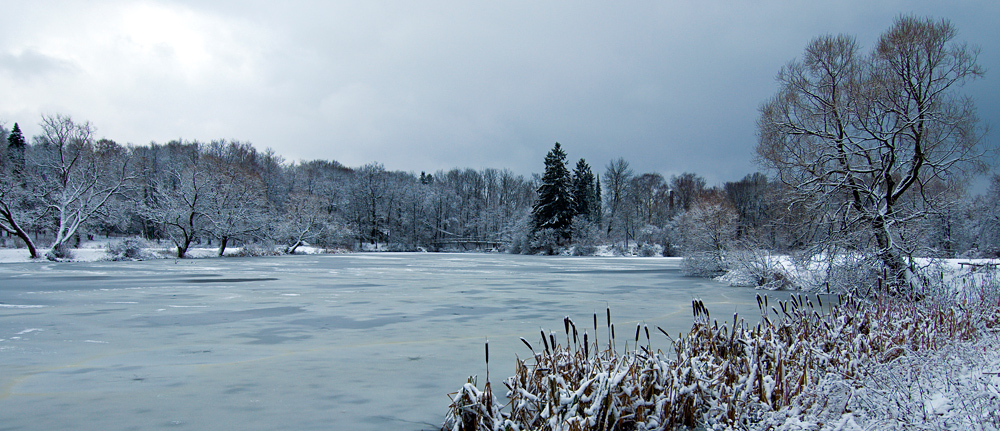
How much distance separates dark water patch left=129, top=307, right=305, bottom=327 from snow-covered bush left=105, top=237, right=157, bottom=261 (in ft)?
87.4

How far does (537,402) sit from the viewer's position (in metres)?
3.83

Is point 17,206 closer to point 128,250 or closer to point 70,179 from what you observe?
point 70,179

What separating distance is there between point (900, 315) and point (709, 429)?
5045 millimetres

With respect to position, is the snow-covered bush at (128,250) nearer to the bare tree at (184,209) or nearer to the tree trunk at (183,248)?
the tree trunk at (183,248)

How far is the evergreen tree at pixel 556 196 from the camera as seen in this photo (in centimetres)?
5275

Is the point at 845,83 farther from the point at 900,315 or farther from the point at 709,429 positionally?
the point at 709,429

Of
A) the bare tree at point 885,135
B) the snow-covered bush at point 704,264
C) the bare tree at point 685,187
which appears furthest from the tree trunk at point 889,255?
the bare tree at point 685,187

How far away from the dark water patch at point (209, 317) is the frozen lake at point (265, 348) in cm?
4

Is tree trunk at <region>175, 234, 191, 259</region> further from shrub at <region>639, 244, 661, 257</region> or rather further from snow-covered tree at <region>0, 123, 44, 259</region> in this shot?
shrub at <region>639, 244, 661, 257</region>

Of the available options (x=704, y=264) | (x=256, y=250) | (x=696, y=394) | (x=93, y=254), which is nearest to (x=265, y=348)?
(x=696, y=394)

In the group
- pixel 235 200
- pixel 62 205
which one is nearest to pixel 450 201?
pixel 235 200

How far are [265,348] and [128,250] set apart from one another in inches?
1248

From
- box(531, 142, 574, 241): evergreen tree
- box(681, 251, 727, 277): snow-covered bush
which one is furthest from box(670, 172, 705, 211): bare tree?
box(681, 251, 727, 277): snow-covered bush

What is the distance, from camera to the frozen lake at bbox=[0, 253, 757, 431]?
14.9ft
